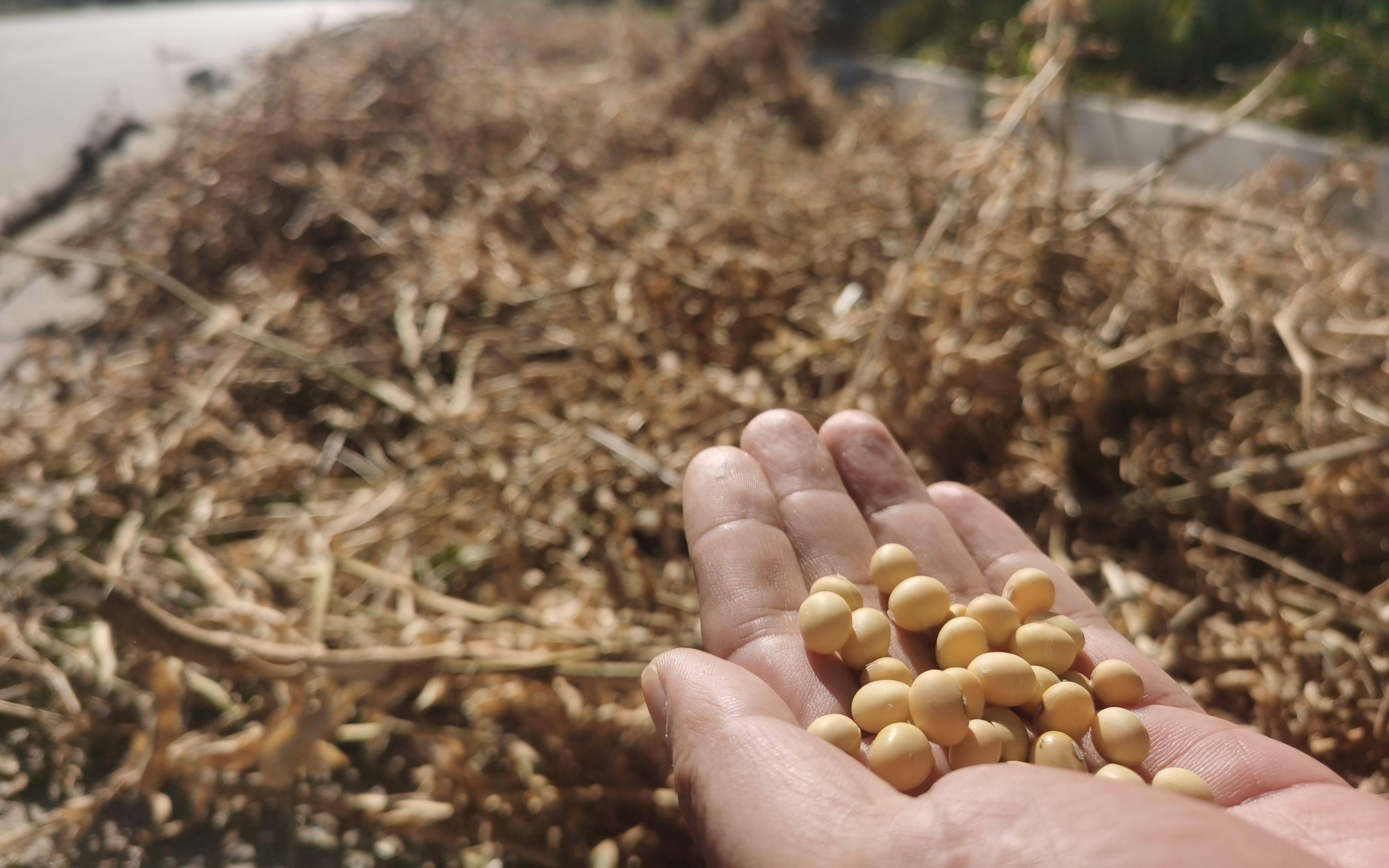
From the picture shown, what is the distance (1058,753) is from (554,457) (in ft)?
4.88

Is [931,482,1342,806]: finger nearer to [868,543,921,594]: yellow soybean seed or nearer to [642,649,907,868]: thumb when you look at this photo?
[868,543,921,594]: yellow soybean seed

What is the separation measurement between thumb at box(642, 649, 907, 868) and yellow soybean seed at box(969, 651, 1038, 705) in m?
0.35

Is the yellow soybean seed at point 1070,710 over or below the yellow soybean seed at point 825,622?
below

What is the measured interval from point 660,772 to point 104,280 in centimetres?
339

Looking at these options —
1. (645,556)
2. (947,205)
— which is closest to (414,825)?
(645,556)

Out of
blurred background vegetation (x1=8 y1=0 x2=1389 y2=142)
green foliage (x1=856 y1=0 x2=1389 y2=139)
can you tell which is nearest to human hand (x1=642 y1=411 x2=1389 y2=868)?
blurred background vegetation (x1=8 y1=0 x2=1389 y2=142)

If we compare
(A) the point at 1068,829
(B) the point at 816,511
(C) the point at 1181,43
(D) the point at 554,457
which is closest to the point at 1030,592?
(B) the point at 816,511

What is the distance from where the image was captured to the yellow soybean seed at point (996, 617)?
5.49 ft

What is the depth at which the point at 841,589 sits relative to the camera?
1672 mm

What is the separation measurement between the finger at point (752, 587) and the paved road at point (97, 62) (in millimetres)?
4249

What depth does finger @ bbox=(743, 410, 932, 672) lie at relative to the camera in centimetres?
180

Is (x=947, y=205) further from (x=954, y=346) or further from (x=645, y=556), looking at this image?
(x=645, y=556)

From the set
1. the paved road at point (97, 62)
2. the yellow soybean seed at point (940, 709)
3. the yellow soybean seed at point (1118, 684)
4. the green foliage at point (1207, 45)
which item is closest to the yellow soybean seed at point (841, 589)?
the yellow soybean seed at point (940, 709)

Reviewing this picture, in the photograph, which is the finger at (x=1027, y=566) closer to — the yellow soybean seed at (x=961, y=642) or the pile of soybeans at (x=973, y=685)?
the pile of soybeans at (x=973, y=685)
